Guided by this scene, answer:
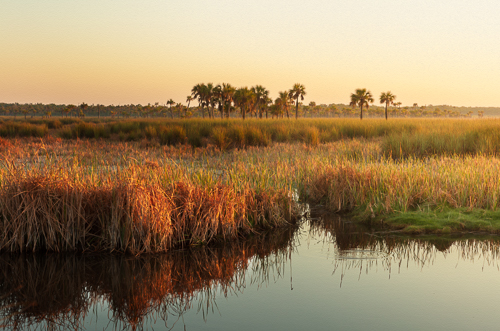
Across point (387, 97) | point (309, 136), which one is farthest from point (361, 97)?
point (309, 136)

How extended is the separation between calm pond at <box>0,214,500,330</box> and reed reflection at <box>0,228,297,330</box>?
1 centimetres

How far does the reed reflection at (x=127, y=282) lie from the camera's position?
4082mm

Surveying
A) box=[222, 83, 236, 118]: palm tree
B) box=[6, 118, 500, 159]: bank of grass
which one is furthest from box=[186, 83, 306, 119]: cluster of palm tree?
box=[6, 118, 500, 159]: bank of grass

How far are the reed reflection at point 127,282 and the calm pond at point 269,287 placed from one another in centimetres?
1

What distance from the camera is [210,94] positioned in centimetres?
8444

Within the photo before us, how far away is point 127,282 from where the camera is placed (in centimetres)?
493

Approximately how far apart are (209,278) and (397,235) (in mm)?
3391

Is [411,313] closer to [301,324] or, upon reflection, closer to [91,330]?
[301,324]

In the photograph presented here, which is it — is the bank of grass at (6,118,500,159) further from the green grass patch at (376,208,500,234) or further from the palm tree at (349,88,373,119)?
the palm tree at (349,88,373,119)

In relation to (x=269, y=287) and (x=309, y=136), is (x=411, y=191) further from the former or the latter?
(x=309, y=136)

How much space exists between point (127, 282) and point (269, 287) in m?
1.71

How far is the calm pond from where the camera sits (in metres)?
3.98

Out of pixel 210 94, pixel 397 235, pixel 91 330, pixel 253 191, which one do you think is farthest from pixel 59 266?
pixel 210 94

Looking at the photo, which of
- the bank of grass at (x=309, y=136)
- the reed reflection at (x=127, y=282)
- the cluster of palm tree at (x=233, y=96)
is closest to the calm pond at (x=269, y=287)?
the reed reflection at (x=127, y=282)
